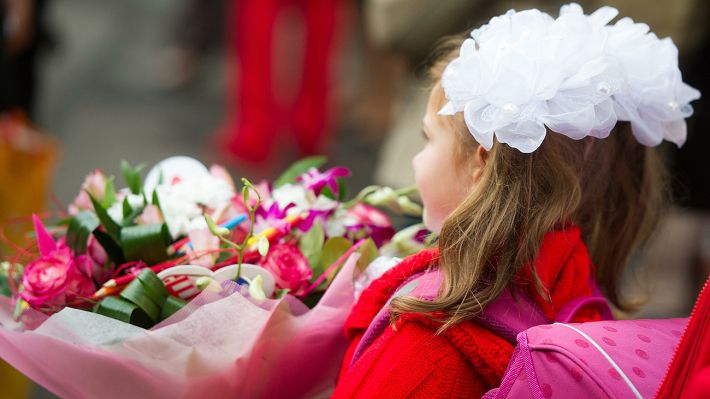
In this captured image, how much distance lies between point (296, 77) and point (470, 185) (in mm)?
3326

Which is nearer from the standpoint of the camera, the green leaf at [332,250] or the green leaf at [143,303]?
the green leaf at [143,303]

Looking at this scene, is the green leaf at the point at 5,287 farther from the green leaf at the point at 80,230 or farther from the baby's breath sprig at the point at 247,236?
the baby's breath sprig at the point at 247,236

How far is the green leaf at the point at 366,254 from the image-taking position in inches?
51.6

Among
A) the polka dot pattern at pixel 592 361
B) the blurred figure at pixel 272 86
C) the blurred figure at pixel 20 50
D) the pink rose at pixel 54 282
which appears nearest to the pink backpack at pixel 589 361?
the polka dot pattern at pixel 592 361

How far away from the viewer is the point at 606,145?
1.27 metres

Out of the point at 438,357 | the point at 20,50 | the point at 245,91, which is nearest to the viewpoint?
the point at 438,357

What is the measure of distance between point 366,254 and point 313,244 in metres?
0.08

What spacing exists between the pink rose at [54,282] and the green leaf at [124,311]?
46 millimetres

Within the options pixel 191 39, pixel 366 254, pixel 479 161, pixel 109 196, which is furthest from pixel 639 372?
pixel 191 39

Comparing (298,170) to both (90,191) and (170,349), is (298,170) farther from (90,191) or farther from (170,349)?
(170,349)

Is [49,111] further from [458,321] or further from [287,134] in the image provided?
[458,321]

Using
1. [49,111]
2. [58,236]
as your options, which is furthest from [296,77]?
[58,236]

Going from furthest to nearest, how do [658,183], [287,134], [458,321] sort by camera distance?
1. [287,134]
2. [658,183]
3. [458,321]

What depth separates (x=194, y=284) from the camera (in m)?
1.23
